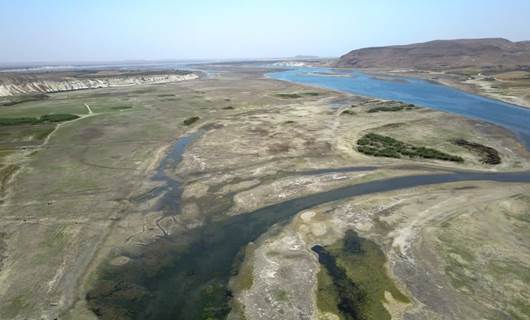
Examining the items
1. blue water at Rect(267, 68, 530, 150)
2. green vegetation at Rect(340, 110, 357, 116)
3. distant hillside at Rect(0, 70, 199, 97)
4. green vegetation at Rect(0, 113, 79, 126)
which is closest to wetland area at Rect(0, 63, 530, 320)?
blue water at Rect(267, 68, 530, 150)

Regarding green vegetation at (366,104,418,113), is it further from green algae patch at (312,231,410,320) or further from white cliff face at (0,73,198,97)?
white cliff face at (0,73,198,97)

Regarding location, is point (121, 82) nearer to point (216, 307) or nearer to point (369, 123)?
point (369, 123)

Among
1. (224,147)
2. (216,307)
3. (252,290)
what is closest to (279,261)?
(252,290)

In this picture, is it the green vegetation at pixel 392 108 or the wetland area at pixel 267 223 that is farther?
the green vegetation at pixel 392 108

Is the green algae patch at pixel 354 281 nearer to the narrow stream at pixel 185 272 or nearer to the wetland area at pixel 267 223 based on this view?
the wetland area at pixel 267 223

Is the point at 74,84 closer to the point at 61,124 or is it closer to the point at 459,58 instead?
the point at 61,124

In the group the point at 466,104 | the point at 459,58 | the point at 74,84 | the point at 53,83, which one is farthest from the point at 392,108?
the point at 459,58

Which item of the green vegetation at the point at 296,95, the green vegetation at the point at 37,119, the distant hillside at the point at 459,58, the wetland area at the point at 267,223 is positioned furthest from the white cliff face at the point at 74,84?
the distant hillside at the point at 459,58
